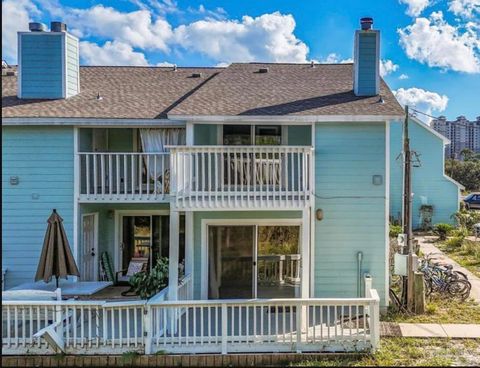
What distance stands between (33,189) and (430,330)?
9.47m

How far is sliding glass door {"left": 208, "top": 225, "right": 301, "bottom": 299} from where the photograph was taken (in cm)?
1005

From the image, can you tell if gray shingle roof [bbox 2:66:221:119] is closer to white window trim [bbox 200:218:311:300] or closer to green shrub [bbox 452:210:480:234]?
white window trim [bbox 200:218:311:300]

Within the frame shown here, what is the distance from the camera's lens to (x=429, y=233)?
22.7 metres

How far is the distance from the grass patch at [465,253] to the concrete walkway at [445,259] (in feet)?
0.73

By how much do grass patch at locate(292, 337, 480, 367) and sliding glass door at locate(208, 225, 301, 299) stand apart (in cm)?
275

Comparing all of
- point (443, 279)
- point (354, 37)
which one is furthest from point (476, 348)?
point (354, 37)

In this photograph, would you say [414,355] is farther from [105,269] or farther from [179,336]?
[105,269]

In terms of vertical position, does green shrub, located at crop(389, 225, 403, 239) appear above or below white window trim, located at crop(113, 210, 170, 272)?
below

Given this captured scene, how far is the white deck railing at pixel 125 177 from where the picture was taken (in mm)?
9898

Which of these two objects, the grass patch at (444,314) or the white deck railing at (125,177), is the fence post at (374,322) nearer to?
the grass patch at (444,314)

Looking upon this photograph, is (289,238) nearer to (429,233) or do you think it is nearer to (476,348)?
(476,348)

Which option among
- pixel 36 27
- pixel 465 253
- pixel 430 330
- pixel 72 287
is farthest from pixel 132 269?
pixel 465 253

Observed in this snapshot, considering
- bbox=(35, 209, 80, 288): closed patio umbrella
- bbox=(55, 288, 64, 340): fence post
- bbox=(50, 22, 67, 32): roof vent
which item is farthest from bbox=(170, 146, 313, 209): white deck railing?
bbox=(50, 22, 67, 32): roof vent

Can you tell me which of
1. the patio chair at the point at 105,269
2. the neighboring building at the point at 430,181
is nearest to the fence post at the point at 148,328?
the patio chair at the point at 105,269
